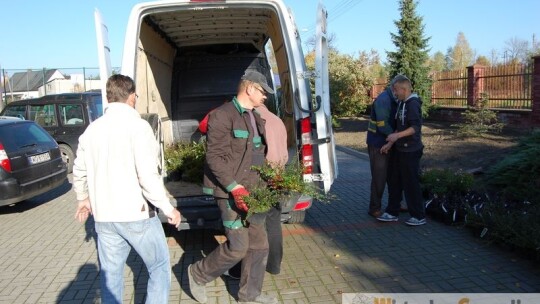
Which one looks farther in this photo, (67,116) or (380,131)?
(67,116)

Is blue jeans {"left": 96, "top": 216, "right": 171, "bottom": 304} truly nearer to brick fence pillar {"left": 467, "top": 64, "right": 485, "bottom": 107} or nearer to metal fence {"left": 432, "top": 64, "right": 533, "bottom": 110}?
metal fence {"left": 432, "top": 64, "right": 533, "bottom": 110}

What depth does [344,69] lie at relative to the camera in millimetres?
18078

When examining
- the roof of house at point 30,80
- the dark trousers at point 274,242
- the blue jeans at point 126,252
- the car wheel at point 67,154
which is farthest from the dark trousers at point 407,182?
the roof of house at point 30,80

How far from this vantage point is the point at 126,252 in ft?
10.5

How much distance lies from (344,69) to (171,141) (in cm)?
1205

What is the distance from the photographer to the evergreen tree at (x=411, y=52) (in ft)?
54.2

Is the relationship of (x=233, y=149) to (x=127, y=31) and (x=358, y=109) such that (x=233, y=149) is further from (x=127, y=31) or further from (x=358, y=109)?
(x=358, y=109)

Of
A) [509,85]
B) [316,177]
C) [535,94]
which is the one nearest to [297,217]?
[316,177]

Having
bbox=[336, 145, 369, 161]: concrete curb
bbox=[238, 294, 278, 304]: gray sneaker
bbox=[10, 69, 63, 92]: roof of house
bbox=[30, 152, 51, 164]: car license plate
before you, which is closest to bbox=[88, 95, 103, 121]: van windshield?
bbox=[30, 152, 51, 164]: car license plate

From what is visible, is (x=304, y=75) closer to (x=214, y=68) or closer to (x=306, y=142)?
(x=306, y=142)

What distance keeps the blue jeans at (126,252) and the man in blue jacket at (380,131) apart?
338 centimetres

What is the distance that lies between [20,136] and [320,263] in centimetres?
552

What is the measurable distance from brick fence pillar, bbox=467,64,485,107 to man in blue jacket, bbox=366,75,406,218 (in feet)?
32.1

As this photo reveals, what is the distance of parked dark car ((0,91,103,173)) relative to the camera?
1114 cm
